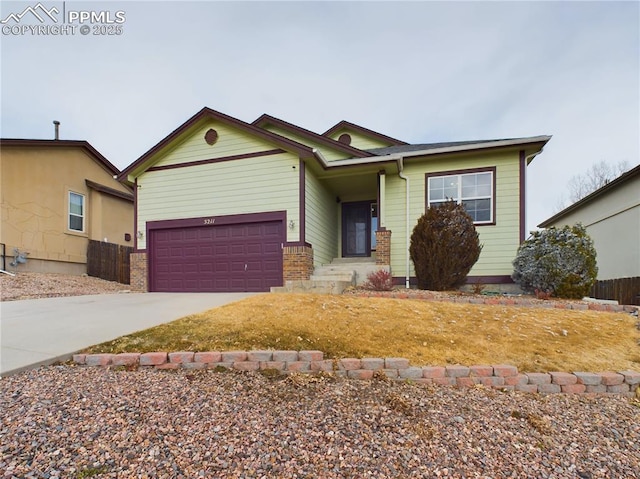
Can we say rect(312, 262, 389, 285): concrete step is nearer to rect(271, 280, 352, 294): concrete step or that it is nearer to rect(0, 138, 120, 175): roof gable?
rect(271, 280, 352, 294): concrete step

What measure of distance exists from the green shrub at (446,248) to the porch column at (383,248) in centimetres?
146

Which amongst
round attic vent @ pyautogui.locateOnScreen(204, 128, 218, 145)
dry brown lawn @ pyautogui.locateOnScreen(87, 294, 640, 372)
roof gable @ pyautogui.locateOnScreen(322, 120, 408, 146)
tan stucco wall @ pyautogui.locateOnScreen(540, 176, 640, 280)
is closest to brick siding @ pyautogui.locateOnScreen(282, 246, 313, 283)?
dry brown lawn @ pyautogui.locateOnScreen(87, 294, 640, 372)

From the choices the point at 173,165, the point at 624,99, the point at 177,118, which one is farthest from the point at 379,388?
the point at 624,99

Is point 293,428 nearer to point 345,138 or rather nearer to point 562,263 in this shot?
point 562,263

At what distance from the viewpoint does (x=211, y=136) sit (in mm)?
9031

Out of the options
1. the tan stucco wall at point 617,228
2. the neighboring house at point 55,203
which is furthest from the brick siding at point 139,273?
the tan stucco wall at point 617,228


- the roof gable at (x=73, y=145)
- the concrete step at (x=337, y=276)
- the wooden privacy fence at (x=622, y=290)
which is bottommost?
the wooden privacy fence at (x=622, y=290)

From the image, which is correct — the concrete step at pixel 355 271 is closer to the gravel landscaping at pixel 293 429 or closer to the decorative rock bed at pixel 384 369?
the decorative rock bed at pixel 384 369

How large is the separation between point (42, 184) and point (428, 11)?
1470cm

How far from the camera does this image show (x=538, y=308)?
5281 millimetres

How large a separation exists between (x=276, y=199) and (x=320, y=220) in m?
1.79

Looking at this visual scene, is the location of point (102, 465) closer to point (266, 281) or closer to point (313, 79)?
point (266, 281)

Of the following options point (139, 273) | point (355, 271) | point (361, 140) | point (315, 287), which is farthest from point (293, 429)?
point (361, 140)
